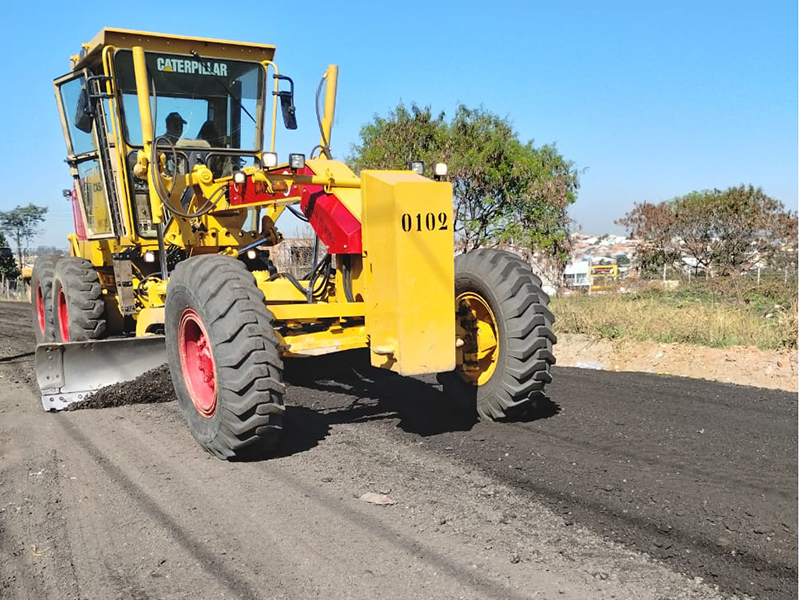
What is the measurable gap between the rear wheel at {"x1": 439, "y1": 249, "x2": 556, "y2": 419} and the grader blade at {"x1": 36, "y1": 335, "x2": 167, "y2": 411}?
2.65m

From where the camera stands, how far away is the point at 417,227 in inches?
185

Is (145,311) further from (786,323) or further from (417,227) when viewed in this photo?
(786,323)

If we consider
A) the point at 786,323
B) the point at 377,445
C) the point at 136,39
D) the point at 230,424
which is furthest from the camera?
the point at 786,323

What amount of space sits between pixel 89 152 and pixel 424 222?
4.50 m

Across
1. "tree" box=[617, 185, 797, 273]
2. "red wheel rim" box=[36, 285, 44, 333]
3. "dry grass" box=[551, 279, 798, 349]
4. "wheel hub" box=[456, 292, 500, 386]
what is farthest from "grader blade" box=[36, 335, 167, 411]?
"tree" box=[617, 185, 797, 273]

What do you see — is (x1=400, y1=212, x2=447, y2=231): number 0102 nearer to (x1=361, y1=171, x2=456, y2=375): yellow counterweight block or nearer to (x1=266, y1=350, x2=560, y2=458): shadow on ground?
(x1=361, y1=171, x2=456, y2=375): yellow counterweight block

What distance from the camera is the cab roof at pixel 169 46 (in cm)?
679

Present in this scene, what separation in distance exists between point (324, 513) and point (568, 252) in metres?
16.2

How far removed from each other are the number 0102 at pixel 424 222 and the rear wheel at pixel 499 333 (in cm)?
78

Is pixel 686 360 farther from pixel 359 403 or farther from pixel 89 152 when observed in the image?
pixel 89 152

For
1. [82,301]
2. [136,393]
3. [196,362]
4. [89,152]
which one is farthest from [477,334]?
[89,152]

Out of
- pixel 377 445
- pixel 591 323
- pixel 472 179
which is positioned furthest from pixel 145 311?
pixel 472 179

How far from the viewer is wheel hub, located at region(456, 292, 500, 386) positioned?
5562 mm

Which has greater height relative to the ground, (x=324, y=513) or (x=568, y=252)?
(x=568, y=252)
